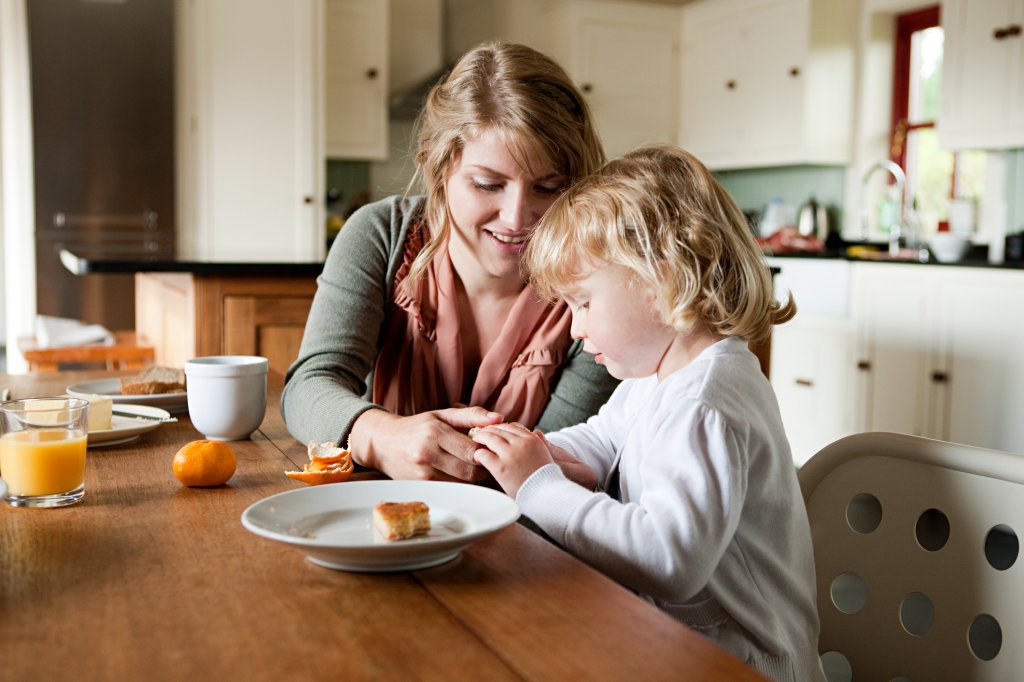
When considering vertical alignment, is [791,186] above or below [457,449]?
above

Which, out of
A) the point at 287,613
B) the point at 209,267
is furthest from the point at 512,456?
the point at 209,267

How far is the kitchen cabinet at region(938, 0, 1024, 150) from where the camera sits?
420 cm

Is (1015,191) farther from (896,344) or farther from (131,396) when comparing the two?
(131,396)

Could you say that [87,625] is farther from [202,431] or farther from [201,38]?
[201,38]

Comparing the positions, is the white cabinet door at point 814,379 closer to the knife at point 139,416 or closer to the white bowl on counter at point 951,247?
the white bowl on counter at point 951,247

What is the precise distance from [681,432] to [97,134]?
236 inches

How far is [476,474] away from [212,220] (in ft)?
14.4

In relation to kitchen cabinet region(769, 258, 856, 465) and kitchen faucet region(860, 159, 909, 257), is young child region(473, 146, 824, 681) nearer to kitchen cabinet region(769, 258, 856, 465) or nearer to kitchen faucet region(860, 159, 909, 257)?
kitchen cabinet region(769, 258, 856, 465)

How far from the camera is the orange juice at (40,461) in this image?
102 cm

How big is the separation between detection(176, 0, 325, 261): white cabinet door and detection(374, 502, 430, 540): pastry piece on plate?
173 inches

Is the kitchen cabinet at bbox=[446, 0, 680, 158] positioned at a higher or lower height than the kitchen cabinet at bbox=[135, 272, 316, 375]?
higher

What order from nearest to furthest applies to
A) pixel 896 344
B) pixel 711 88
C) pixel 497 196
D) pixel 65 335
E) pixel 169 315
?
pixel 497 196 → pixel 169 315 → pixel 65 335 → pixel 896 344 → pixel 711 88

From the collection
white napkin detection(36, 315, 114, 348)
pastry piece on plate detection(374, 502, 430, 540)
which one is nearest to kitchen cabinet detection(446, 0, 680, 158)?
white napkin detection(36, 315, 114, 348)

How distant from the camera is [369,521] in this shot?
0.93 m
